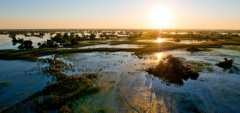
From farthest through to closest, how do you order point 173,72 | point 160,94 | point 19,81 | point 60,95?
point 173,72 → point 19,81 → point 160,94 → point 60,95

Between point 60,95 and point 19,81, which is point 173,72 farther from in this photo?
point 19,81

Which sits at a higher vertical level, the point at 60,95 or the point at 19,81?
the point at 60,95

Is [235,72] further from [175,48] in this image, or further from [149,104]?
[175,48]

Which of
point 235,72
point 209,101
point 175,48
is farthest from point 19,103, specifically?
point 175,48

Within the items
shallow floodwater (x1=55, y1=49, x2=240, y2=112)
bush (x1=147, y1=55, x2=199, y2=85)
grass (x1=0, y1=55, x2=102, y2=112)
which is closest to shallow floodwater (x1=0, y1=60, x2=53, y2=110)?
grass (x1=0, y1=55, x2=102, y2=112)

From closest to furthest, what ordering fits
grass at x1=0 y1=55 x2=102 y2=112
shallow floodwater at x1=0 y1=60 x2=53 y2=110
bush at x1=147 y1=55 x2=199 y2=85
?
grass at x1=0 y1=55 x2=102 y2=112, shallow floodwater at x1=0 y1=60 x2=53 y2=110, bush at x1=147 y1=55 x2=199 y2=85

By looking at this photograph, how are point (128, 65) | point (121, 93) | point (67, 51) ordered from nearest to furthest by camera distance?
point (121, 93), point (128, 65), point (67, 51)

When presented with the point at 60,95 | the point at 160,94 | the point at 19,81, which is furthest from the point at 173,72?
the point at 19,81

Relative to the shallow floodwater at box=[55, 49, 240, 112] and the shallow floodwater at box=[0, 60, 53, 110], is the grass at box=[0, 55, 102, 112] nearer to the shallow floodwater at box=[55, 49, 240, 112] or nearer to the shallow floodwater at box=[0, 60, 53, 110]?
the shallow floodwater at box=[55, 49, 240, 112]
